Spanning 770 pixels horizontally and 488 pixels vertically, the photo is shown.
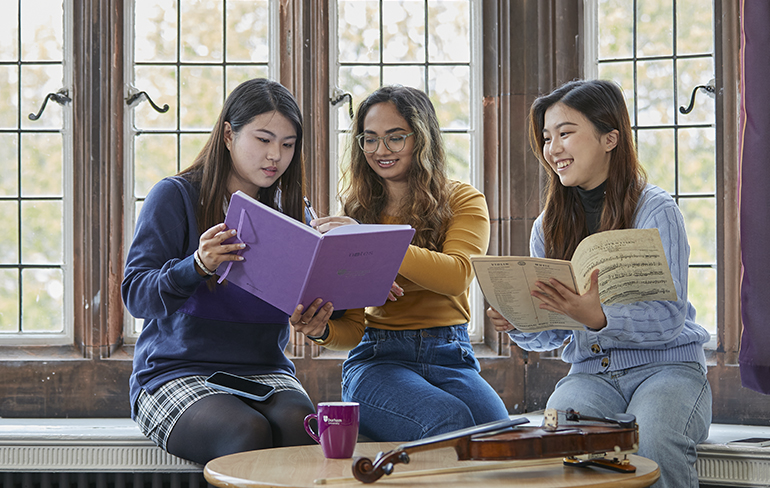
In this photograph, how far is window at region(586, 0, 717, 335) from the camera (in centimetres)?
281

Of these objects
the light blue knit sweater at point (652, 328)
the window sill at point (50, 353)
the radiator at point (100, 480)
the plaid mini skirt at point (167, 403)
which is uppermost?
the light blue knit sweater at point (652, 328)

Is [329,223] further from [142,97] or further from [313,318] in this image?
[142,97]

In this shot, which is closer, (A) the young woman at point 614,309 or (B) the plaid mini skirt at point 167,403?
(A) the young woman at point 614,309

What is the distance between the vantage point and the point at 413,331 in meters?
2.01

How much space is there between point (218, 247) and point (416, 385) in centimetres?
67

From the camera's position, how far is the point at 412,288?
2035 millimetres

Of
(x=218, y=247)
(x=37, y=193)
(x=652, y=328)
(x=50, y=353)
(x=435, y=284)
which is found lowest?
(x=50, y=353)

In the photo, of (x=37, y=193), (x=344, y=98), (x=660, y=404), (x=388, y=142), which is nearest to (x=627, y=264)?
(x=660, y=404)

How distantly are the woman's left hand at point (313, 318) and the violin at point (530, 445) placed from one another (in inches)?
25.1

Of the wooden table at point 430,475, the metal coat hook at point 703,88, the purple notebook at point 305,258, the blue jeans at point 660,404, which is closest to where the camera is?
the wooden table at point 430,475

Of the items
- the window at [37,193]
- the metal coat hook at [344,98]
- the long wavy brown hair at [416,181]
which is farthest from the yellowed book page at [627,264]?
the window at [37,193]

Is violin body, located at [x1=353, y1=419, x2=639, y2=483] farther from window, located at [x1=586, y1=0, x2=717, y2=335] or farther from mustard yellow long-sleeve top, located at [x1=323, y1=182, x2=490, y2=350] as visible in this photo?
window, located at [x1=586, y1=0, x2=717, y2=335]

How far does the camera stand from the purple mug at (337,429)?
1291 mm

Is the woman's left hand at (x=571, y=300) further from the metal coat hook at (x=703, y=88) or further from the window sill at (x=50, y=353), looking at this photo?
the window sill at (x=50, y=353)
